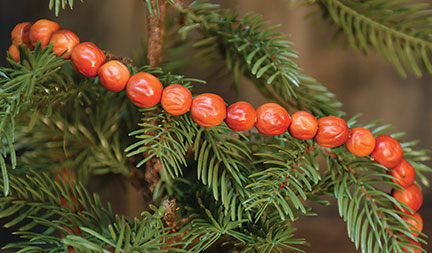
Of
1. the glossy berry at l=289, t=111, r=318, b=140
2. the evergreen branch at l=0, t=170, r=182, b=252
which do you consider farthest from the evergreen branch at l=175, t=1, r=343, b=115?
the evergreen branch at l=0, t=170, r=182, b=252

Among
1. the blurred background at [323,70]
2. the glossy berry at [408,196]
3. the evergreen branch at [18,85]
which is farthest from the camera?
the blurred background at [323,70]

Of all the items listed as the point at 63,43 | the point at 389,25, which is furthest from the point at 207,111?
the point at 389,25

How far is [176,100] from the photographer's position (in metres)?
0.30

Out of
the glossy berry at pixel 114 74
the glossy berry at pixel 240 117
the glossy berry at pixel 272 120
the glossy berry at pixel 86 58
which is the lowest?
the glossy berry at pixel 272 120

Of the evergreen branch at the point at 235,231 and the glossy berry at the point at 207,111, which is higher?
the glossy berry at the point at 207,111

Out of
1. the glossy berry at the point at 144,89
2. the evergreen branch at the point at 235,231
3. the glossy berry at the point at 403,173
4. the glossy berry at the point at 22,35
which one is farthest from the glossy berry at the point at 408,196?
the glossy berry at the point at 22,35

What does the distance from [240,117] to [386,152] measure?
13cm

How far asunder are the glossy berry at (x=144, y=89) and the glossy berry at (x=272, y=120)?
8 cm

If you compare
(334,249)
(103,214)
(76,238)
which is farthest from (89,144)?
(334,249)

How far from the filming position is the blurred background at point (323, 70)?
613 millimetres

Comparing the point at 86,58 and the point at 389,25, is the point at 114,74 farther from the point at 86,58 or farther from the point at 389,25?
the point at 389,25

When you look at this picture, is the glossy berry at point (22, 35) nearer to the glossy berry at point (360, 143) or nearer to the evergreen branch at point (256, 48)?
the evergreen branch at point (256, 48)

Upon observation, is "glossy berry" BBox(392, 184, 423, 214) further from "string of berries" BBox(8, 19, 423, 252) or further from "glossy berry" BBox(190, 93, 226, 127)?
"glossy berry" BBox(190, 93, 226, 127)

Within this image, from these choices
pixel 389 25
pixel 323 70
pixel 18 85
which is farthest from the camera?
pixel 323 70
